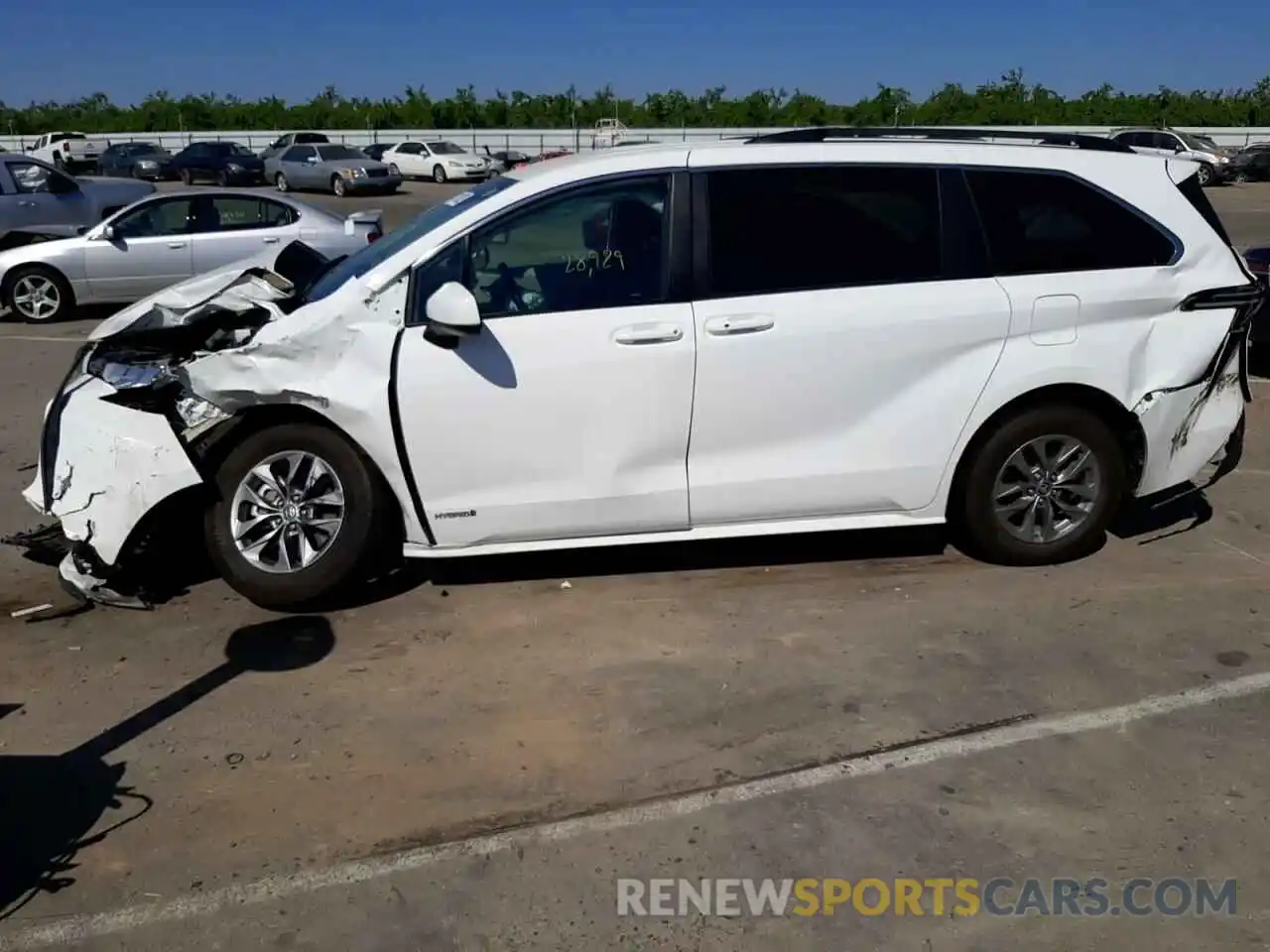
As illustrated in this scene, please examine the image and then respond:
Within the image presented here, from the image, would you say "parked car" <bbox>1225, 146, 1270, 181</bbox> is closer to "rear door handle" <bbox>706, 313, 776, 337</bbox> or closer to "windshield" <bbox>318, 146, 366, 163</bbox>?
A: "windshield" <bbox>318, 146, 366, 163</bbox>

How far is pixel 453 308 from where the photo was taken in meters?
4.52

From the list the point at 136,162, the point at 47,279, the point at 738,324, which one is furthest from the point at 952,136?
the point at 136,162

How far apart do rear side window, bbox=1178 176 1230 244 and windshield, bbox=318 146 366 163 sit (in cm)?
3486

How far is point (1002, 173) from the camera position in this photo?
16.9 feet

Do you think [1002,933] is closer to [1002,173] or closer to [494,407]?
[494,407]

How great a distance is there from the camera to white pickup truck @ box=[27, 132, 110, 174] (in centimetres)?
4725

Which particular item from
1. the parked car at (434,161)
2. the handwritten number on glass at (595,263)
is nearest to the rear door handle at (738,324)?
the handwritten number on glass at (595,263)

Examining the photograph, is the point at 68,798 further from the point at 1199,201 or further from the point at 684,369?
the point at 1199,201

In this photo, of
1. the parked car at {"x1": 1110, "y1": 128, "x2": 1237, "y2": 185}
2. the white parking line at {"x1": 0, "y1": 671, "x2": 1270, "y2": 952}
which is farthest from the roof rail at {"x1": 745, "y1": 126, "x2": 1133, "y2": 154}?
the parked car at {"x1": 1110, "y1": 128, "x2": 1237, "y2": 185}

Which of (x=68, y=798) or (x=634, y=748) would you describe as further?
(x=634, y=748)

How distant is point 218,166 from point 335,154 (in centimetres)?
656

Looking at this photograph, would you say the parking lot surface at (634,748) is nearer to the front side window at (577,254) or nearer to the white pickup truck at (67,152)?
the front side window at (577,254)

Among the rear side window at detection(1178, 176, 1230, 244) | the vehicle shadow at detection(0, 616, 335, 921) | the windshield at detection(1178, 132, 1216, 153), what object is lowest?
the vehicle shadow at detection(0, 616, 335, 921)

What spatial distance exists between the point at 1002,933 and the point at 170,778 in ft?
8.41
